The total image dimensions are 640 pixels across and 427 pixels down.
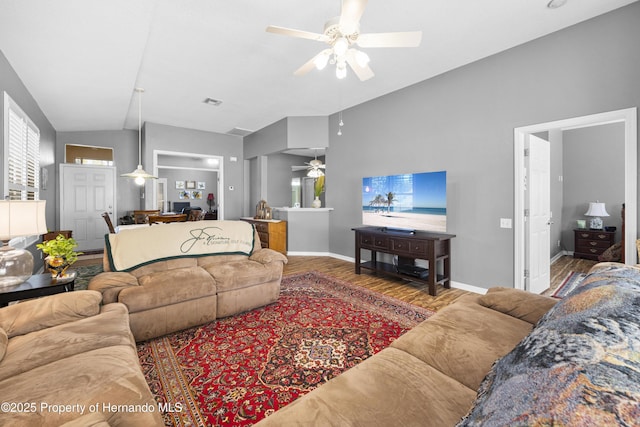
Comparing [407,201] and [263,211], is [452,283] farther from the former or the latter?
[263,211]

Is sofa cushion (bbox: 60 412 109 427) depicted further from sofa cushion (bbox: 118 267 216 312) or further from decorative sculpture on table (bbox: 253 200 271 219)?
decorative sculpture on table (bbox: 253 200 271 219)

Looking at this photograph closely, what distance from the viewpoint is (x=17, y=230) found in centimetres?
195

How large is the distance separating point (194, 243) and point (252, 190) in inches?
180

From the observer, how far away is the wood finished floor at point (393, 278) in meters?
3.41

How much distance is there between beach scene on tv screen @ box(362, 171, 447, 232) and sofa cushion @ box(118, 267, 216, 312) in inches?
109

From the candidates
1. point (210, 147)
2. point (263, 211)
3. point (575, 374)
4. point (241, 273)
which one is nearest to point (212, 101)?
point (210, 147)

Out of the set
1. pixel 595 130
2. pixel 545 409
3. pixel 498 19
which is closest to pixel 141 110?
pixel 498 19

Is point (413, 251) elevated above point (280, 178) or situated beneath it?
situated beneath

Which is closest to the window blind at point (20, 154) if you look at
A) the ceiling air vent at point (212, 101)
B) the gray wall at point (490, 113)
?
the ceiling air vent at point (212, 101)

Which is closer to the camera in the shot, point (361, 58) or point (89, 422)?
point (89, 422)

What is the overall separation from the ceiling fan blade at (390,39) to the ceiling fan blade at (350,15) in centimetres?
15

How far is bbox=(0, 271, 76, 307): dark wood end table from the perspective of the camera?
1.94m

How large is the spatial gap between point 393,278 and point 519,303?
246 cm

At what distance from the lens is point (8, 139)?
3031mm
